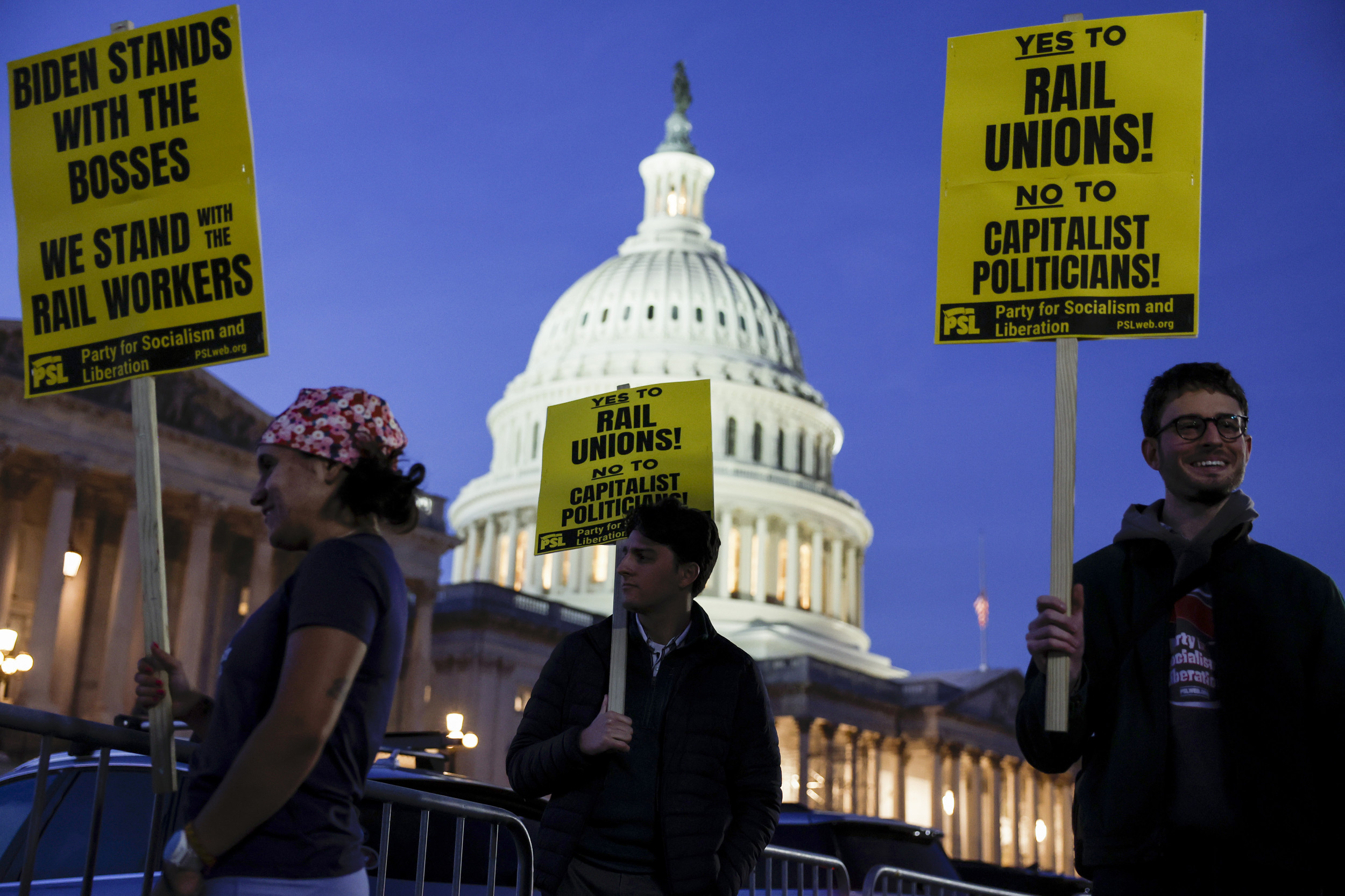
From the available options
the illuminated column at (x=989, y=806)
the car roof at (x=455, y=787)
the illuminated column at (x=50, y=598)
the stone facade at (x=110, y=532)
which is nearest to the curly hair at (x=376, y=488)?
the car roof at (x=455, y=787)

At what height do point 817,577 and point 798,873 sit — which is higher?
point 817,577

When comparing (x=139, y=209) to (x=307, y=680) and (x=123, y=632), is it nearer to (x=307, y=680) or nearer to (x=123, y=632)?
(x=307, y=680)

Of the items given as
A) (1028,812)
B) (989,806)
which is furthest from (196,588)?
(1028,812)

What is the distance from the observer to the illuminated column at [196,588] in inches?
1545

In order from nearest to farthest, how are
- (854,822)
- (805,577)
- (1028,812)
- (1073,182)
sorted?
(1073,182) < (854,822) < (805,577) < (1028,812)

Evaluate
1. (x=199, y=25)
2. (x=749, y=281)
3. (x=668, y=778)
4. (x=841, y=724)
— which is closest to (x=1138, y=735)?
(x=668, y=778)

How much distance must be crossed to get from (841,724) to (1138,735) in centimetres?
6667

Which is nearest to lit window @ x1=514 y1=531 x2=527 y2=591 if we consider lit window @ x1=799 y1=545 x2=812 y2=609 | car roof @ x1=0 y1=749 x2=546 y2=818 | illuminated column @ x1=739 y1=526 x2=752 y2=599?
illuminated column @ x1=739 y1=526 x2=752 y2=599

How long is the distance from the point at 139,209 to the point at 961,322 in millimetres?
2879

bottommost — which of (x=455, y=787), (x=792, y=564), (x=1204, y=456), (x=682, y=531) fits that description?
(x=455, y=787)

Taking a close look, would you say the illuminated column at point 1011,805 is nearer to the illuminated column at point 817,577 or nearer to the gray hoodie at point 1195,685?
the illuminated column at point 817,577

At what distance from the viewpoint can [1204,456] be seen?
4566 millimetres

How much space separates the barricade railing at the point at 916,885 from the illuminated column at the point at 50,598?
91.0 feet

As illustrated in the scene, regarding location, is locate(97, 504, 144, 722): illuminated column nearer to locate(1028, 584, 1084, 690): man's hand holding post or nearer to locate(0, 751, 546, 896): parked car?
locate(0, 751, 546, 896): parked car
